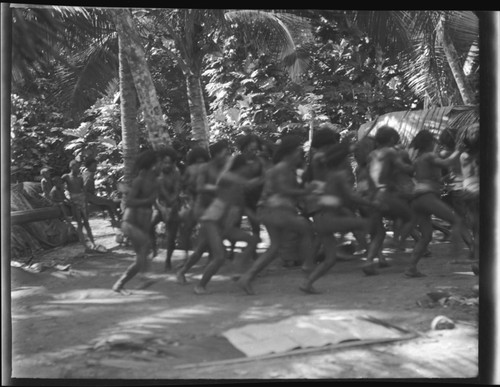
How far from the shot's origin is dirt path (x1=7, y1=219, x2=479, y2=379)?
4355 mm

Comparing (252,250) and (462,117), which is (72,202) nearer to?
(252,250)

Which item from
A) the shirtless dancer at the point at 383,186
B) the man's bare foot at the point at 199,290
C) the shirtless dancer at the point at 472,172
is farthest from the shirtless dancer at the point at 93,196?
the shirtless dancer at the point at 472,172

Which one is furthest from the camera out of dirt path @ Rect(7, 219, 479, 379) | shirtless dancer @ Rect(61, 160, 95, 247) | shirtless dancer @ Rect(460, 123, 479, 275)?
shirtless dancer @ Rect(61, 160, 95, 247)

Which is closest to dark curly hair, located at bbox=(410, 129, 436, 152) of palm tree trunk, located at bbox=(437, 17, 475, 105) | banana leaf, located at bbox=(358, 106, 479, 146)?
banana leaf, located at bbox=(358, 106, 479, 146)

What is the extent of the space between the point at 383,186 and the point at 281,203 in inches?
35.0

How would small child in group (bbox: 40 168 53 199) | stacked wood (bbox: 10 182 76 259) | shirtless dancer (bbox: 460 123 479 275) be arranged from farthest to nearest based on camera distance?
1. small child in group (bbox: 40 168 53 199)
2. stacked wood (bbox: 10 182 76 259)
3. shirtless dancer (bbox: 460 123 479 275)

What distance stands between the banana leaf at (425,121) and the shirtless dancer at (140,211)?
186 cm

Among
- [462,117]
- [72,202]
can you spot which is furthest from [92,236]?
[462,117]

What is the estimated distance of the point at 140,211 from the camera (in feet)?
15.7

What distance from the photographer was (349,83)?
627 cm

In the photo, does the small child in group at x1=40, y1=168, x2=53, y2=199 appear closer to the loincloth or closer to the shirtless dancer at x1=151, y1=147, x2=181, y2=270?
the loincloth

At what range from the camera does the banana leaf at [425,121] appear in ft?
17.6

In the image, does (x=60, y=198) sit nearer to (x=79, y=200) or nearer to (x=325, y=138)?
(x=79, y=200)

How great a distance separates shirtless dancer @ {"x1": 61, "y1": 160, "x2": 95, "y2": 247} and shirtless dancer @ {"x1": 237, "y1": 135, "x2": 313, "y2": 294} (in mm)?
1516
